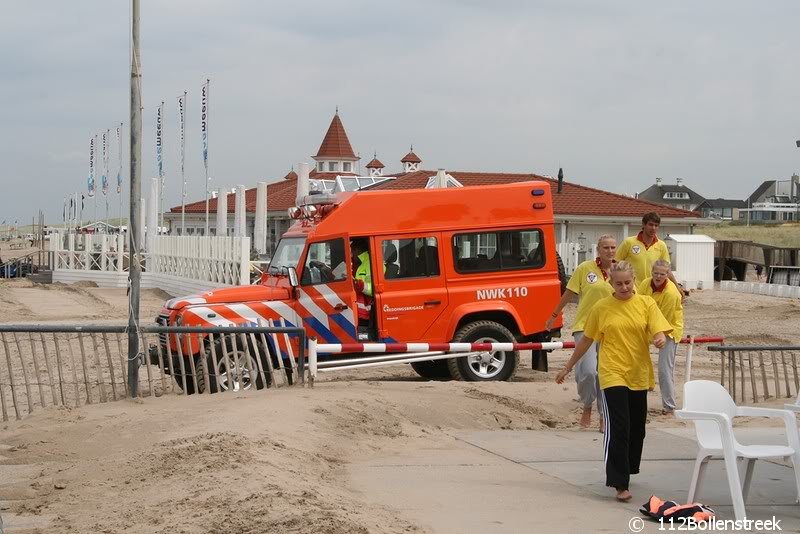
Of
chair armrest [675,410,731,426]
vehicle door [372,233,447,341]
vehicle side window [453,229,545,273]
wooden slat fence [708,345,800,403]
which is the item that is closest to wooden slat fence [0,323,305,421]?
vehicle door [372,233,447,341]

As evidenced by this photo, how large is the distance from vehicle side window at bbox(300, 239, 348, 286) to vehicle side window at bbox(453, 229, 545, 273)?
1545 millimetres

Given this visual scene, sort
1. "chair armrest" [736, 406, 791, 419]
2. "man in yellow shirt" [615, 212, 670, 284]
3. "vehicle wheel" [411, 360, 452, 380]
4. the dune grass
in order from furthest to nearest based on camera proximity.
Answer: the dune grass, "vehicle wheel" [411, 360, 452, 380], "man in yellow shirt" [615, 212, 670, 284], "chair armrest" [736, 406, 791, 419]

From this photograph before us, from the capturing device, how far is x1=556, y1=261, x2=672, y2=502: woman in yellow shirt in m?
8.65

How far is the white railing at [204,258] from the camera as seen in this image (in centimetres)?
3166

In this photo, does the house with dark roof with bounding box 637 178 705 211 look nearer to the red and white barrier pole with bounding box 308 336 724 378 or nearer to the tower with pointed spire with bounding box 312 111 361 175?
the tower with pointed spire with bounding box 312 111 361 175

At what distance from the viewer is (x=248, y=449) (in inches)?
358

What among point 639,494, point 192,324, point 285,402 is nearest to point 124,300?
point 192,324

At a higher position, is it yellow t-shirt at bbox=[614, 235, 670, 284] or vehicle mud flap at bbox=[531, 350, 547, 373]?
yellow t-shirt at bbox=[614, 235, 670, 284]

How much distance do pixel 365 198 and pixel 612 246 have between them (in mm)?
4177

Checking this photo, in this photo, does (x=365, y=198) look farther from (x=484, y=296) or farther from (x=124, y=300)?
(x=124, y=300)

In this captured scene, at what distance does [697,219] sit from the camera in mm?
52406

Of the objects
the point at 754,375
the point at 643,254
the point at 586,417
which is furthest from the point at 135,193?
the point at 754,375

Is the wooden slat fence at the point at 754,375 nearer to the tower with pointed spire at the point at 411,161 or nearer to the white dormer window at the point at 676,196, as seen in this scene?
the tower with pointed spire at the point at 411,161

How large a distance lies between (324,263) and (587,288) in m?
4.36
